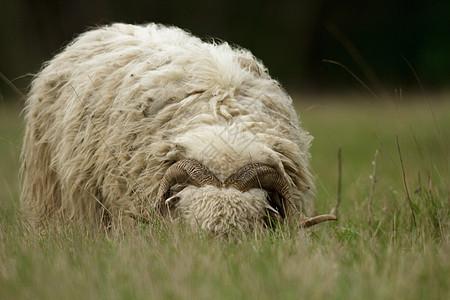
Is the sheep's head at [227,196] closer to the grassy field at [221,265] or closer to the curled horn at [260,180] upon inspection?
the curled horn at [260,180]

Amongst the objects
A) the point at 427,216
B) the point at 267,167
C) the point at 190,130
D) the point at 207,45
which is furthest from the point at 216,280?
A: the point at 207,45

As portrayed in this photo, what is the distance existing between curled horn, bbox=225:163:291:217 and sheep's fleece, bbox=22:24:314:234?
0.15 feet

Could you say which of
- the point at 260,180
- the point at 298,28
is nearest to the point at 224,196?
the point at 260,180

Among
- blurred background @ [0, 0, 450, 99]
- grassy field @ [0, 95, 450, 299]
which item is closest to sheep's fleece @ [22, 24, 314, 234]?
grassy field @ [0, 95, 450, 299]

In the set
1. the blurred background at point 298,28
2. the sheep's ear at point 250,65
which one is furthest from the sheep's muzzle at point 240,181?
the blurred background at point 298,28

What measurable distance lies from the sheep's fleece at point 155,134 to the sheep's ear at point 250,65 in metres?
0.01

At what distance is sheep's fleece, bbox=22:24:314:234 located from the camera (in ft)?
15.1

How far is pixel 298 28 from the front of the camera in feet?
85.1

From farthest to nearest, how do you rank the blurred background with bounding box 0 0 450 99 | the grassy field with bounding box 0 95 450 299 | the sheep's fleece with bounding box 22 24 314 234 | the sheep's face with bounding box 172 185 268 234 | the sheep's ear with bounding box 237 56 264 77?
the blurred background with bounding box 0 0 450 99 → the sheep's ear with bounding box 237 56 264 77 → the sheep's fleece with bounding box 22 24 314 234 → the sheep's face with bounding box 172 185 268 234 → the grassy field with bounding box 0 95 450 299

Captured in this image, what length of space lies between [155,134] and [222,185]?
31.6 inches

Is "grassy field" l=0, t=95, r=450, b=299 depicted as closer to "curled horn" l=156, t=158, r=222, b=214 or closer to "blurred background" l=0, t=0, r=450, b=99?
"curled horn" l=156, t=158, r=222, b=214

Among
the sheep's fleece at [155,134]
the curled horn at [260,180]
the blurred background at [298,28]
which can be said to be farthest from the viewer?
the blurred background at [298,28]

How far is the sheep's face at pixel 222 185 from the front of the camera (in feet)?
14.4

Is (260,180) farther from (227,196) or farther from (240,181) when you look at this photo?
(227,196)
